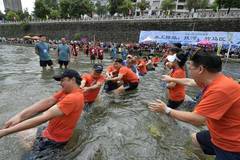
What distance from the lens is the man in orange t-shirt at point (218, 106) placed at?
2705 millimetres

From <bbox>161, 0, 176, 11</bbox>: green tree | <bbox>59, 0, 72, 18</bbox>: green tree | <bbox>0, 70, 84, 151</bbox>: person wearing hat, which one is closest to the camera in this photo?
<bbox>0, 70, 84, 151</bbox>: person wearing hat

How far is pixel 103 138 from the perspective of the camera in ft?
17.5

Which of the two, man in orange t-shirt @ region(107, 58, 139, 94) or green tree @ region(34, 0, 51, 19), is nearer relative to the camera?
man in orange t-shirt @ region(107, 58, 139, 94)

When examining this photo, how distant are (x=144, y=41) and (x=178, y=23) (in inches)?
344

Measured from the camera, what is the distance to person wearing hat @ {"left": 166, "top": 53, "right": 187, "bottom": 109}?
576 centimetres

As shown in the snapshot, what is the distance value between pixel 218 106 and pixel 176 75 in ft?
10.1

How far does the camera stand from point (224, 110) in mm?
2707

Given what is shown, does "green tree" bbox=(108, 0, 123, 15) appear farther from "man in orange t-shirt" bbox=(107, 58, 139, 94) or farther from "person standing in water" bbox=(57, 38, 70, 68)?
"man in orange t-shirt" bbox=(107, 58, 139, 94)

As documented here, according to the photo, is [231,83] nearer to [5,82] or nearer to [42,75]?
[5,82]

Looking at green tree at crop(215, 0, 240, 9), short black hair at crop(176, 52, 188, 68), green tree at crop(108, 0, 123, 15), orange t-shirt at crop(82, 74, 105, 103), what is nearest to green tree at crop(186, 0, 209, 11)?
green tree at crop(215, 0, 240, 9)

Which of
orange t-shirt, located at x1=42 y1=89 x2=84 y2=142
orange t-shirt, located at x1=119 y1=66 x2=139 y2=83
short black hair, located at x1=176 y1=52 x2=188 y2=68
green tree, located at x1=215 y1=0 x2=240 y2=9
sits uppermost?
green tree, located at x1=215 y1=0 x2=240 y2=9

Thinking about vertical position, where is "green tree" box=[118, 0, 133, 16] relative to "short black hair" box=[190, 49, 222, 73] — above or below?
below

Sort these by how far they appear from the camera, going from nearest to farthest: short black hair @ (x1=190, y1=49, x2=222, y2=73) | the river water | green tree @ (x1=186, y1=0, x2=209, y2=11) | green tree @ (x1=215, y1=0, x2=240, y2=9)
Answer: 1. short black hair @ (x1=190, y1=49, x2=222, y2=73)
2. the river water
3. green tree @ (x1=215, y1=0, x2=240, y2=9)
4. green tree @ (x1=186, y1=0, x2=209, y2=11)

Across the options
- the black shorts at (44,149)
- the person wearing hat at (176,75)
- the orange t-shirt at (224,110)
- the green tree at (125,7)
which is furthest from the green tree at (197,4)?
the orange t-shirt at (224,110)
